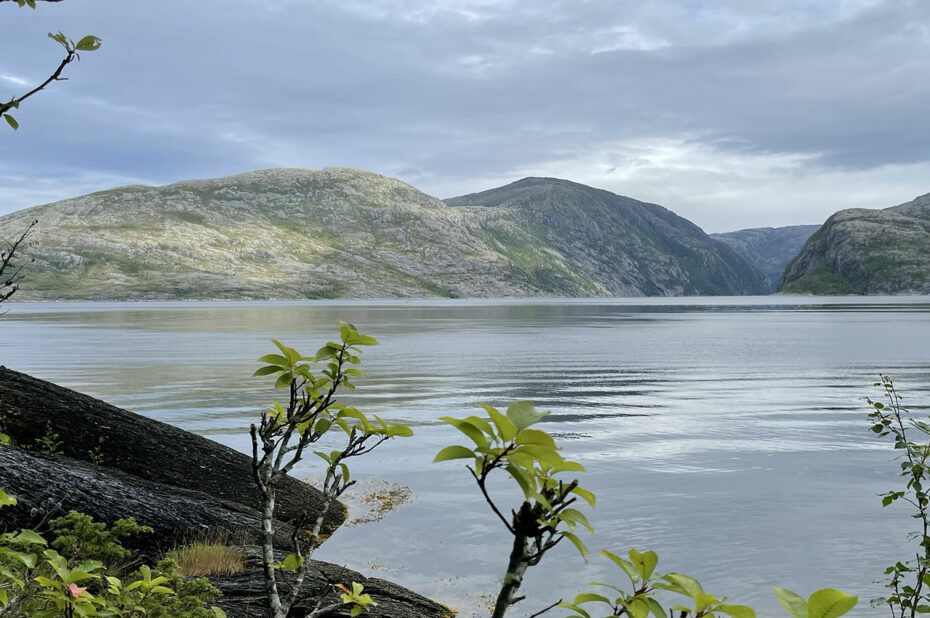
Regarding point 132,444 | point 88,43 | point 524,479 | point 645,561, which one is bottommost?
point 132,444

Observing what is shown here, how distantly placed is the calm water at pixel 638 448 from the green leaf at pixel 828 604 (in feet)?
31.0

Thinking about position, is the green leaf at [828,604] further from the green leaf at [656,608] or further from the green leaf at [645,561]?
the green leaf at [645,561]

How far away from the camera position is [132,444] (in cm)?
1309

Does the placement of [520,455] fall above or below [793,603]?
above

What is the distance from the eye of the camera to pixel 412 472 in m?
18.8

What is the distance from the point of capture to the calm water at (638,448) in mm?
12156

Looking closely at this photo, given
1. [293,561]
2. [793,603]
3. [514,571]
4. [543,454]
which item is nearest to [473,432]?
[543,454]

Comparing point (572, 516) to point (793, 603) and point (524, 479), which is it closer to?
point (524, 479)

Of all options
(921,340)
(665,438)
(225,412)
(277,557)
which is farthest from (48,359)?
(921,340)

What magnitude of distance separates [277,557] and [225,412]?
1805 cm

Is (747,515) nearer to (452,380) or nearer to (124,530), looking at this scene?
(124,530)

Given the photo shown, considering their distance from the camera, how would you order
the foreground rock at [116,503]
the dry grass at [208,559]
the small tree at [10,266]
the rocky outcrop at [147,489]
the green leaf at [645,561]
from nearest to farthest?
the green leaf at [645,561] < the small tree at [10,266] < the rocky outcrop at [147,489] < the foreground rock at [116,503] < the dry grass at [208,559]

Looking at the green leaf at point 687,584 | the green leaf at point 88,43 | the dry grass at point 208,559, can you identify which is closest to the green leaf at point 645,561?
the green leaf at point 687,584

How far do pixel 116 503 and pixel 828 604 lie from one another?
10.1 meters
